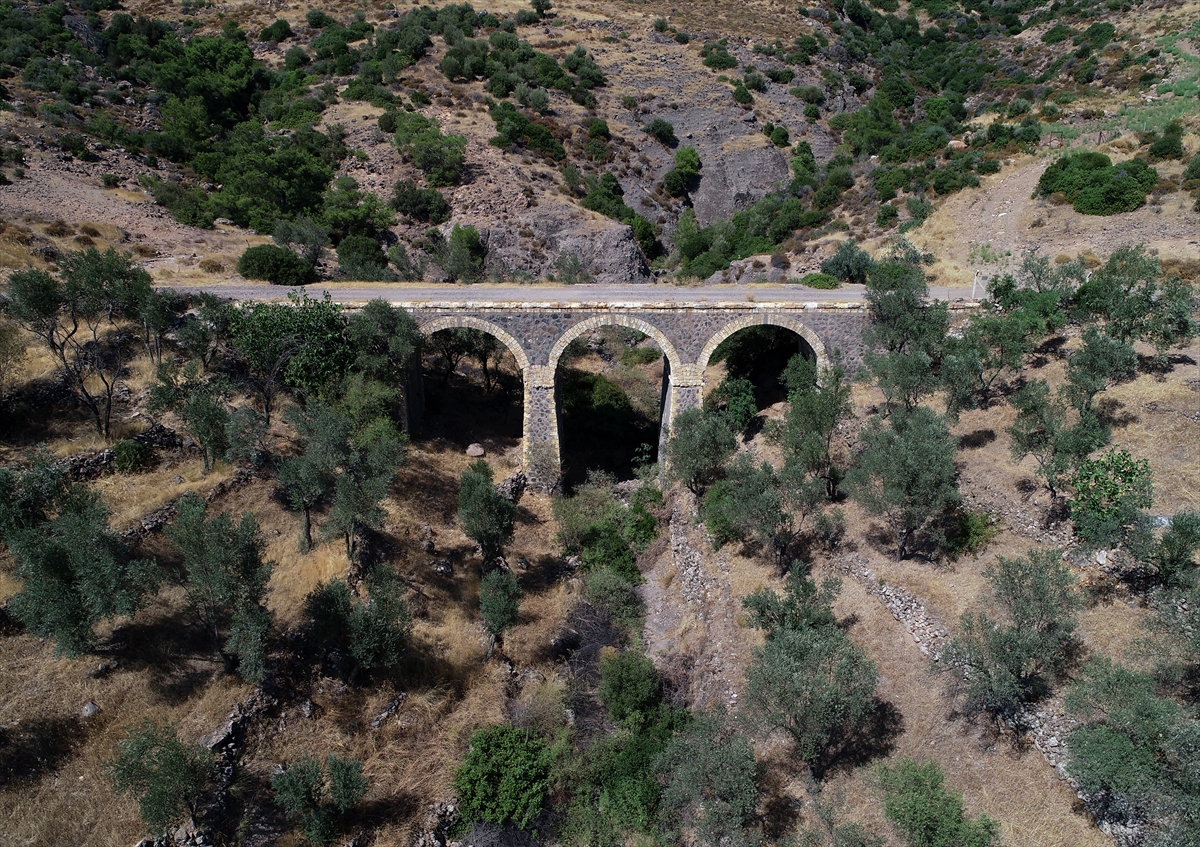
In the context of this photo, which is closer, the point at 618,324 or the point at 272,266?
the point at 618,324

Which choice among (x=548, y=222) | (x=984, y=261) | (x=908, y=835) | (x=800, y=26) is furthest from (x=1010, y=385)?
(x=800, y=26)

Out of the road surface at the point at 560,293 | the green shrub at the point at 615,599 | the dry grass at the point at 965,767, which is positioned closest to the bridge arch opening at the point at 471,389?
the road surface at the point at 560,293

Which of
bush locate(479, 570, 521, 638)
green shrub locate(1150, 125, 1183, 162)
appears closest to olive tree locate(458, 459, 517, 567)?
bush locate(479, 570, 521, 638)

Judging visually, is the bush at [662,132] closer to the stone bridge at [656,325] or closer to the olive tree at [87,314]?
the stone bridge at [656,325]

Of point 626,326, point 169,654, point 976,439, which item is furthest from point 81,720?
Answer: point 976,439

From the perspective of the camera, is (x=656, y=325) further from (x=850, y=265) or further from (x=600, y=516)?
(x=850, y=265)

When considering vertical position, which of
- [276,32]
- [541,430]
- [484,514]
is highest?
[276,32]
